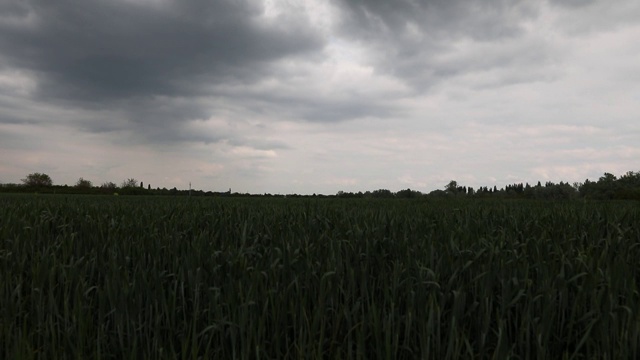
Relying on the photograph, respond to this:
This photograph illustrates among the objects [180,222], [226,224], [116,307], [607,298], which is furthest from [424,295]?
[180,222]

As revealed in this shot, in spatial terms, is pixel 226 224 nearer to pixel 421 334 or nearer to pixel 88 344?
pixel 88 344

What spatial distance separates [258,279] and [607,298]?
2260mm

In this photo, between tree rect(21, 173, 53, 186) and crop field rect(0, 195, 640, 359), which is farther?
tree rect(21, 173, 53, 186)

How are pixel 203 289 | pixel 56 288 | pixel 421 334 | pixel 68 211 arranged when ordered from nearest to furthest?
pixel 421 334
pixel 203 289
pixel 56 288
pixel 68 211

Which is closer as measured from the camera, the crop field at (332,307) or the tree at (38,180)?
A: the crop field at (332,307)

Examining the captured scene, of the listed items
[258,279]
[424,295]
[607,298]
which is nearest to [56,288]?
[258,279]

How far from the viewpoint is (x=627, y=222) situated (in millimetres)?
6293

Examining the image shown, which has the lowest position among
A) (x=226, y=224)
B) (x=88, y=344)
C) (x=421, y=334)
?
(x=88, y=344)

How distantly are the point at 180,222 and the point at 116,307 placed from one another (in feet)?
11.2

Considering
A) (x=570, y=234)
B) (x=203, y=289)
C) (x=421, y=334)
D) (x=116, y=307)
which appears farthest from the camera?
(x=570, y=234)

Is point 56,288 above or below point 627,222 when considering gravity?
below

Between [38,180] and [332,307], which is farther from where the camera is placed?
[38,180]

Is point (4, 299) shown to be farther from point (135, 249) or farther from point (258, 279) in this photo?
point (258, 279)

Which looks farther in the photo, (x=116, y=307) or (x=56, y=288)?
(x=56, y=288)
